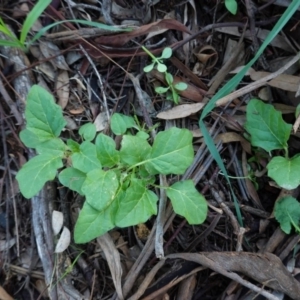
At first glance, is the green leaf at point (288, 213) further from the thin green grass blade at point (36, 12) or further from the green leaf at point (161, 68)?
the thin green grass blade at point (36, 12)

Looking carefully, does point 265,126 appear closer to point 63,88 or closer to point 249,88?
point 249,88

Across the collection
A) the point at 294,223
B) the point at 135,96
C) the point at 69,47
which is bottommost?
the point at 294,223

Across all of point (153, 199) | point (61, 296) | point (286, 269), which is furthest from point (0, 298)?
point (286, 269)

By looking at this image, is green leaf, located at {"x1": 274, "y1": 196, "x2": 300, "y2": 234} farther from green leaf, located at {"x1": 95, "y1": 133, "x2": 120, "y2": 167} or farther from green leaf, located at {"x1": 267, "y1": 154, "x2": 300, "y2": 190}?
green leaf, located at {"x1": 95, "y1": 133, "x2": 120, "y2": 167}

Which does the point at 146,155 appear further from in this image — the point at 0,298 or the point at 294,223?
the point at 0,298

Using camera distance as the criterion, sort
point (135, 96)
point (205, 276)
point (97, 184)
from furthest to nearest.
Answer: point (135, 96)
point (205, 276)
point (97, 184)

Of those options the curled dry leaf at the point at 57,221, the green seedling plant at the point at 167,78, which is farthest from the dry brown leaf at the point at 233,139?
the curled dry leaf at the point at 57,221

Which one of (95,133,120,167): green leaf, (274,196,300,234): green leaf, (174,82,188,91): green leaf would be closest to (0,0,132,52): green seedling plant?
(174,82,188,91): green leaf
